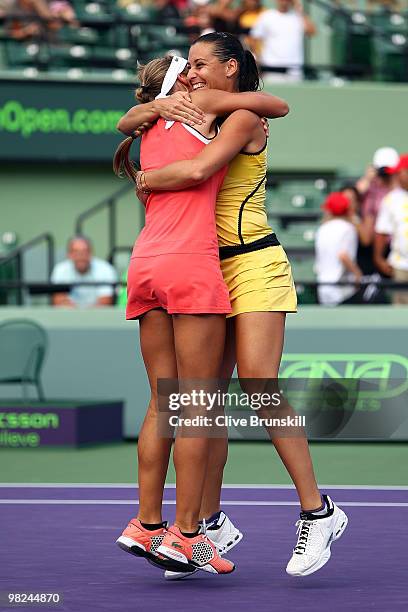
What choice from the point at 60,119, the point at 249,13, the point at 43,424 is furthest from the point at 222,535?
the point at 249,13

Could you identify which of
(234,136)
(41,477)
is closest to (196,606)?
(234,136)

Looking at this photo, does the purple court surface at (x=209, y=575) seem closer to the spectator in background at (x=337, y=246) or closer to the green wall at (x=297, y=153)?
the spectator in background at (x=337, y=246)

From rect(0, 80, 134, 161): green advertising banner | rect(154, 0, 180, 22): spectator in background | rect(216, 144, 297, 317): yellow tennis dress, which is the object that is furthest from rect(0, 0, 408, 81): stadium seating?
rect(216, 144, 297, 317): yellow tennis dress

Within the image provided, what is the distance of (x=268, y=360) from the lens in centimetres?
623

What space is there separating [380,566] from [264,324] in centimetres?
124

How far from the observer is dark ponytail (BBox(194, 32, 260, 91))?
624cm

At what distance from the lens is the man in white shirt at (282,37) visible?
727 inches

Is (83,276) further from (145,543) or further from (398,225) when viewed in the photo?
(145,543)

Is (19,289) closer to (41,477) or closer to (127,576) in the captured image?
(41,477)

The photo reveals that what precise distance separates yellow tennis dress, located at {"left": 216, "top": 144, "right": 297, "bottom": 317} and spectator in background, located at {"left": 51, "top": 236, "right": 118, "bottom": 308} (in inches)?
315

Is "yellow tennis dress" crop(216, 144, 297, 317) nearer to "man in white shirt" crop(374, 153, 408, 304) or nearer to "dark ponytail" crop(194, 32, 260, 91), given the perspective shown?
"dark ponytail" crop(194, 32, 260, 91)

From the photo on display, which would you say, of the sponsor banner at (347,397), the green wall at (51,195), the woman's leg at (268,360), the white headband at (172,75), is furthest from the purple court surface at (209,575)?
the green wall at (51,195)

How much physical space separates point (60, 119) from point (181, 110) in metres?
12.5

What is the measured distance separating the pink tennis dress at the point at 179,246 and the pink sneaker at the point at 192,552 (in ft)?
3.11
